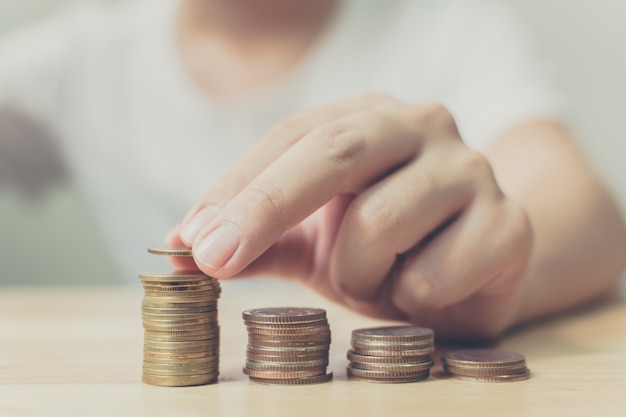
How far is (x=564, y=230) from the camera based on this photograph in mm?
1314

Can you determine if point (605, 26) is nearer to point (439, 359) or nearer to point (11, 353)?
point (439, 359)

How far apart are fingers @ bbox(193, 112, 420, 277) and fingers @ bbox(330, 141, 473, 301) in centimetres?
3

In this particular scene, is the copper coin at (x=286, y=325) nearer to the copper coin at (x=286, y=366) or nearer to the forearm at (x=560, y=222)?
the copper coin at (x=286, y=366)

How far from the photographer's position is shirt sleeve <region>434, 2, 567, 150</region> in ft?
5.52

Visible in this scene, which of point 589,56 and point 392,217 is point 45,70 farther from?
point 589,56

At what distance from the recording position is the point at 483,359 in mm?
791

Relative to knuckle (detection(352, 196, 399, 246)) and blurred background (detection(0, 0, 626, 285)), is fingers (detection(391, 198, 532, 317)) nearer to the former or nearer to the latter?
knuckle (detection(352, 196, 399, 246))

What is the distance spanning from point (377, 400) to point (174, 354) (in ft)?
0.69

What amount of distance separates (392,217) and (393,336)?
0.14 meters

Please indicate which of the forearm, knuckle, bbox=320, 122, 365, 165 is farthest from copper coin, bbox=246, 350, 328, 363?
the forearm

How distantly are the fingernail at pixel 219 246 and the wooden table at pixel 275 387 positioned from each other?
128mm

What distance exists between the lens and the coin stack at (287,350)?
0.75 metres

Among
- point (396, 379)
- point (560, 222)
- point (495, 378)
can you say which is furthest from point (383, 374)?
point (560, 222)

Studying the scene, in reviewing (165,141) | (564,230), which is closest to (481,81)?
(564,230)
